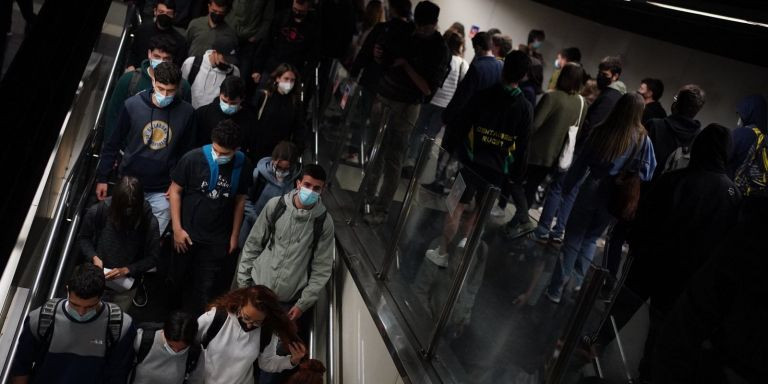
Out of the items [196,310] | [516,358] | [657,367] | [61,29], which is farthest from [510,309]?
[61,29]

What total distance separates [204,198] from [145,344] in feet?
4.55

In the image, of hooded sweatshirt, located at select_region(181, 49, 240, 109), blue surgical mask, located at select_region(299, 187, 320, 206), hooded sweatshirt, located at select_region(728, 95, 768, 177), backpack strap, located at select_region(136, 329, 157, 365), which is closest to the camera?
backpack strap, located at select_region(136, 329, 157, 365)

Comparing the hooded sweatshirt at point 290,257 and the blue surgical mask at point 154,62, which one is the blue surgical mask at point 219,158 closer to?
the hooded sweatshirt at point 290,257

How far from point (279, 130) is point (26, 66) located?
612 cm

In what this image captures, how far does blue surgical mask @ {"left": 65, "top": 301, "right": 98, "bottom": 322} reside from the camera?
4.30 meters

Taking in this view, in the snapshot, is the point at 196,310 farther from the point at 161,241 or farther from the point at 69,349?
the point at 69,349

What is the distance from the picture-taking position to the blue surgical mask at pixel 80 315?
4.30 m

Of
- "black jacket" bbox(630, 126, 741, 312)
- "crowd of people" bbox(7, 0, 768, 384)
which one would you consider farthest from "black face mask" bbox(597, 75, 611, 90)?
"black jacket" bbox(630, 126, 741, 312)

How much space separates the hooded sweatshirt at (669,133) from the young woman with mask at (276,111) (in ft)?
10.5

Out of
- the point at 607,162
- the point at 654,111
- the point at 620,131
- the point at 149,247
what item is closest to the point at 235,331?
the point at 149,247

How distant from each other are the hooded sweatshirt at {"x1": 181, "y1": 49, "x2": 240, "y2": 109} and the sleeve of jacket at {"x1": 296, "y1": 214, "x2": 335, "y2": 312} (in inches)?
86.7

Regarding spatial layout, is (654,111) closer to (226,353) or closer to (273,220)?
(273,220)

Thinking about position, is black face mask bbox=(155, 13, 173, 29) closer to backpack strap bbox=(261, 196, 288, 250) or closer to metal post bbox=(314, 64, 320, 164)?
metal post bbox=(314, 64, 320, 164)

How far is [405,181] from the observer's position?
5910 millimetres
